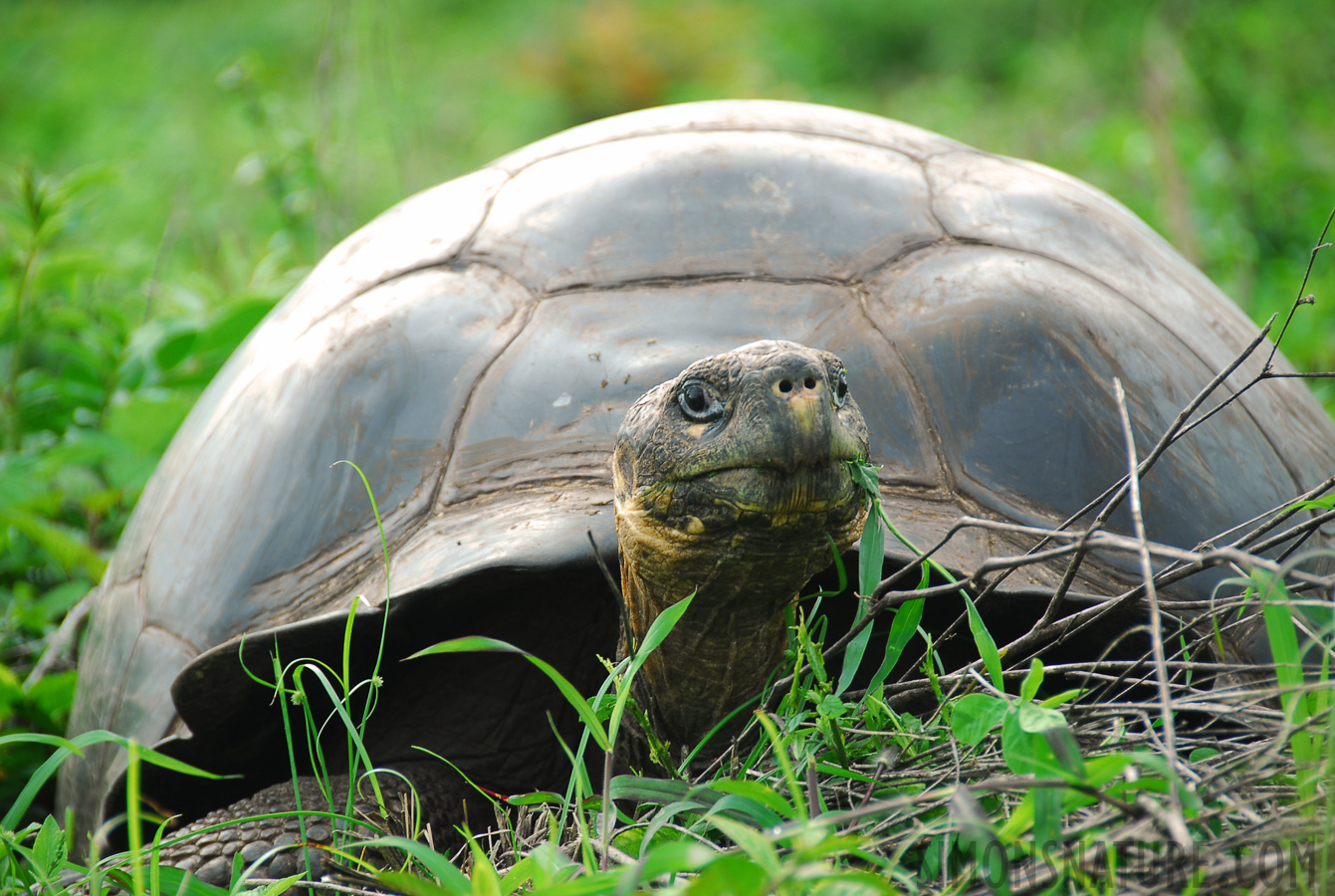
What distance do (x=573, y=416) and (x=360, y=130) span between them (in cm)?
814

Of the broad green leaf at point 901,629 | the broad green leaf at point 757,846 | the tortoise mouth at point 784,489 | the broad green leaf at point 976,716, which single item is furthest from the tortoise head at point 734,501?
the broad green leaf at point 757,846

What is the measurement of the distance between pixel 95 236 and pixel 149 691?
5.05 meters

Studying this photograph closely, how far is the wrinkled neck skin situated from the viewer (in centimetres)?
139

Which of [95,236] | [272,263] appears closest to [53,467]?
[272,263]

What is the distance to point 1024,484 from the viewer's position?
1.73 metres

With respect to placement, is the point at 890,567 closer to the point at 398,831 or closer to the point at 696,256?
the point at 696,256

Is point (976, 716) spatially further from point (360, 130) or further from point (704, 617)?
point (360, 130)

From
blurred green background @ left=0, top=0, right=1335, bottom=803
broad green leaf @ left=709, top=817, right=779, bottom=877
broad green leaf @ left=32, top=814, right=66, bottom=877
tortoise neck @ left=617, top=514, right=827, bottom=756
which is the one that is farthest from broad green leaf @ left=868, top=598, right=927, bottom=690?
blurred green background @ left=0, top=0, right=1335, bottom=803

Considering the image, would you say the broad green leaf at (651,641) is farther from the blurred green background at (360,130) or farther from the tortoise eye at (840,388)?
the blurred green background at (360,130)

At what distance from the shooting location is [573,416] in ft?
5.86

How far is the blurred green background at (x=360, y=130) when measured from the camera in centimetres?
291

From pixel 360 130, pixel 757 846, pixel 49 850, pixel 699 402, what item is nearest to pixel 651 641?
pixel 699 402

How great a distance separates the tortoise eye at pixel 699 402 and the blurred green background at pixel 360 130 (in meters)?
1.62

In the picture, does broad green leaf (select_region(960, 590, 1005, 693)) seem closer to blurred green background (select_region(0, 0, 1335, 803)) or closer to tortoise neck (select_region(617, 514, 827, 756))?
tortoise neck (select_region(617, 514, 827, 756))
